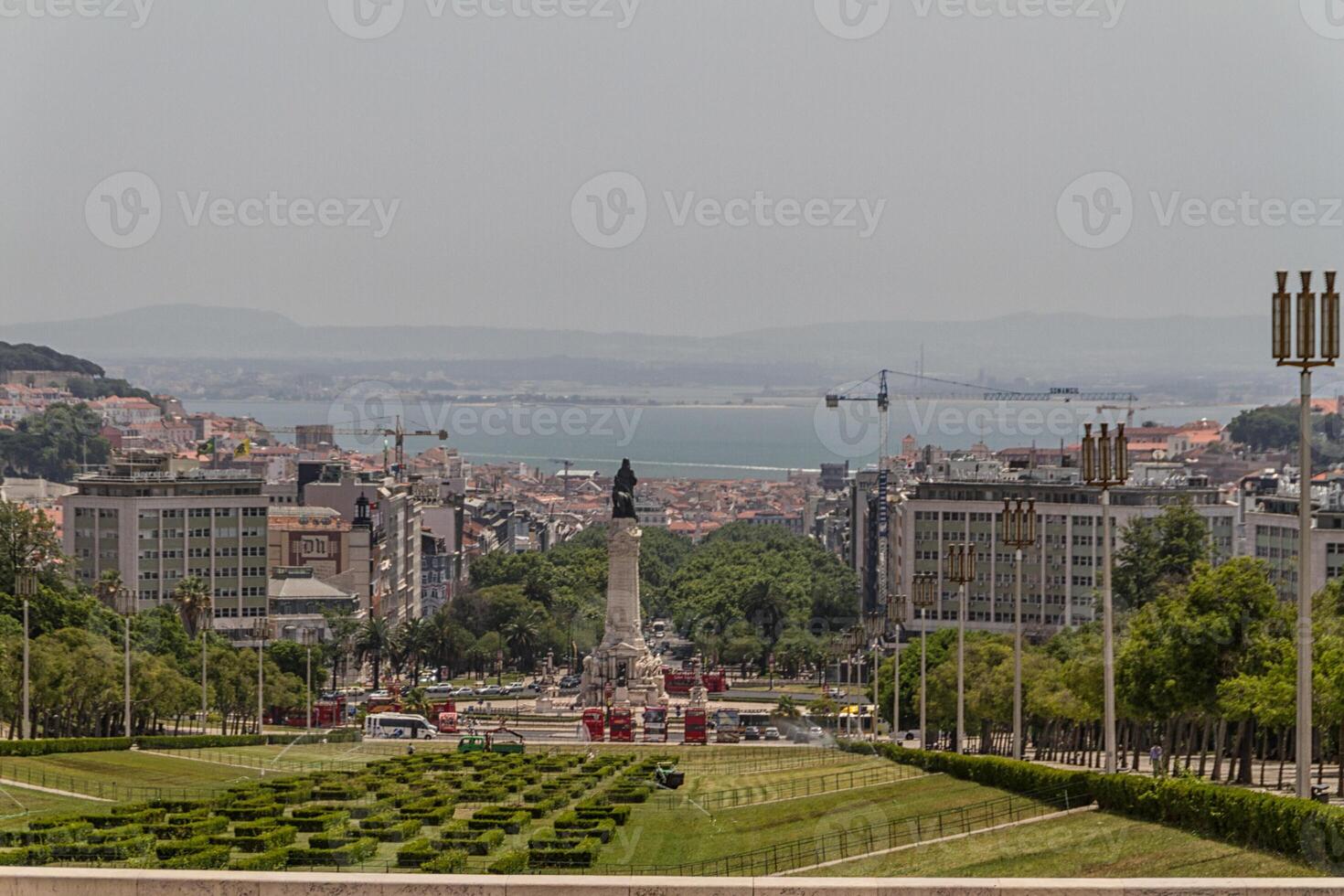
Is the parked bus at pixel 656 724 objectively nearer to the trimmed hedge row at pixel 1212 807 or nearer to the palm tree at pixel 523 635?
the palm tree at pixel 523 635

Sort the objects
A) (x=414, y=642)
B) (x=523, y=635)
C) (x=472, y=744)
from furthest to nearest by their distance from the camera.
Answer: (x=523, y=635), (x=414, y=642), (x=472, y=744)

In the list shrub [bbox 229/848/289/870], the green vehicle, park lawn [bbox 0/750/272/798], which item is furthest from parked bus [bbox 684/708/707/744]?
shrub [bbox 229/848/289/870]

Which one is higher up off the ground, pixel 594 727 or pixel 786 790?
pixel 786 790

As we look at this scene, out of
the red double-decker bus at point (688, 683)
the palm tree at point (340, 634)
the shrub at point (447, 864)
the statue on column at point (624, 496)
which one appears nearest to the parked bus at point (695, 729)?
the statue on column at point (624, 496)

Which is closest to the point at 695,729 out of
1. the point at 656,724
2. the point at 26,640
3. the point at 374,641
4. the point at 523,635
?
the point at 656,724

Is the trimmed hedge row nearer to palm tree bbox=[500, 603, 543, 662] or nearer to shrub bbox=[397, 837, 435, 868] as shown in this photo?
shrub bbox=[397, 837, 435, 868]

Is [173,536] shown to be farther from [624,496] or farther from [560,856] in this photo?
[560,856]
